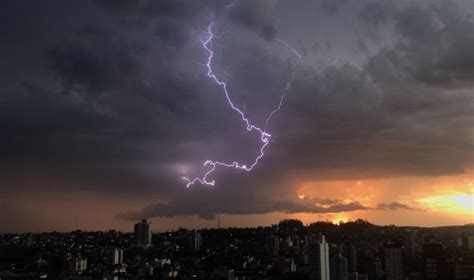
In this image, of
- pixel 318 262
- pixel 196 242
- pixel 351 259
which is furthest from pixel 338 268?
pixel 196 242

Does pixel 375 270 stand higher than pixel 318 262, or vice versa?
pixel 318 262

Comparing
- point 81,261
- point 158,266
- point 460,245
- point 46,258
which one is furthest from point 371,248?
point 46,258

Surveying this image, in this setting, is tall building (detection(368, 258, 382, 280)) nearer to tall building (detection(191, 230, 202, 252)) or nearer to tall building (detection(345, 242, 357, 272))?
tall building (detection(345, 242, 357, 272))

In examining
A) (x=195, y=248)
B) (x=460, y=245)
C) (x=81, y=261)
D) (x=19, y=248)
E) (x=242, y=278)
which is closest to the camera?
(x=242, y=278)

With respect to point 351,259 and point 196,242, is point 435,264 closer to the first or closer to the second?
point 351,259

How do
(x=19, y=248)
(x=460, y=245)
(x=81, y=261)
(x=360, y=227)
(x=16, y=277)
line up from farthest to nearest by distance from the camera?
1. (x=360, y=227)
2. (x=19, y=248)
3. (x=460, y=245)
4. (x=81, y=261)
5. (x=16, y=277)

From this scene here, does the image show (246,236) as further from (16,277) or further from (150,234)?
(16,277)

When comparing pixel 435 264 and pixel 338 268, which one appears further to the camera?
pixel 338 268
